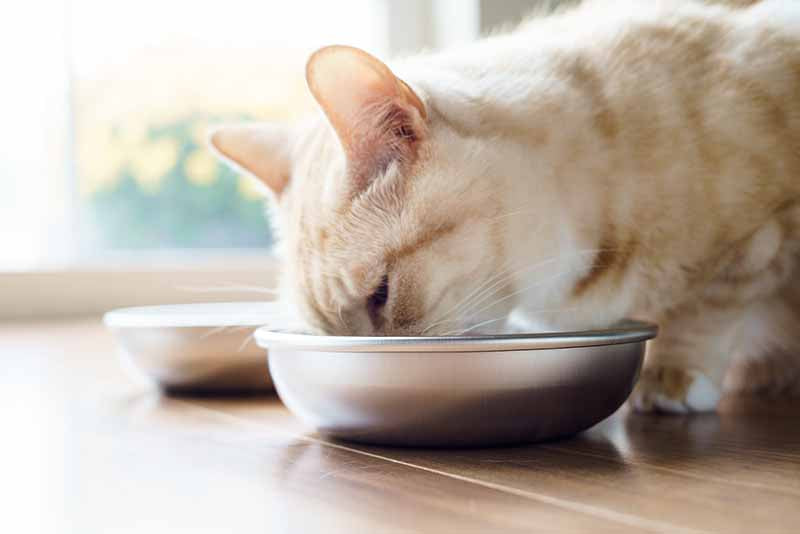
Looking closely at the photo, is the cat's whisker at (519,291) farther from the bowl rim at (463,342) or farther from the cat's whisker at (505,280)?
the bowl rim at (463,342)

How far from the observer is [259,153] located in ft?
4.68

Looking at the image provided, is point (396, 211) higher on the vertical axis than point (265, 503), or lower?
higher

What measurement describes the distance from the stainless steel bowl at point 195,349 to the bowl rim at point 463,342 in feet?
1.31

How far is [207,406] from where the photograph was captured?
53.8 inches

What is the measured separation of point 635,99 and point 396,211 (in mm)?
358

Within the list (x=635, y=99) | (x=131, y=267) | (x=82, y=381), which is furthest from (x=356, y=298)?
(x=131, y=267)

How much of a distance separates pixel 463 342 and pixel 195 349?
61 centimetres

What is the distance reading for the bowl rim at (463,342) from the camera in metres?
0.93

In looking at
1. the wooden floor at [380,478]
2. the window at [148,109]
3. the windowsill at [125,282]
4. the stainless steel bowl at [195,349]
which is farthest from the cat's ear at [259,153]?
the window at [148,109]

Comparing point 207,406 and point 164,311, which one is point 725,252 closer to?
point 207,406

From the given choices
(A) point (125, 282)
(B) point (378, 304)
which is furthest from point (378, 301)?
(A) point (125, 282)

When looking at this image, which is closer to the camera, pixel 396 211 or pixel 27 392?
pixel 396 211

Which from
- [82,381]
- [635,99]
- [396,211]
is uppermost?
[635,99]

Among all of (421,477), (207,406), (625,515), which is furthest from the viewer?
(207,406)
